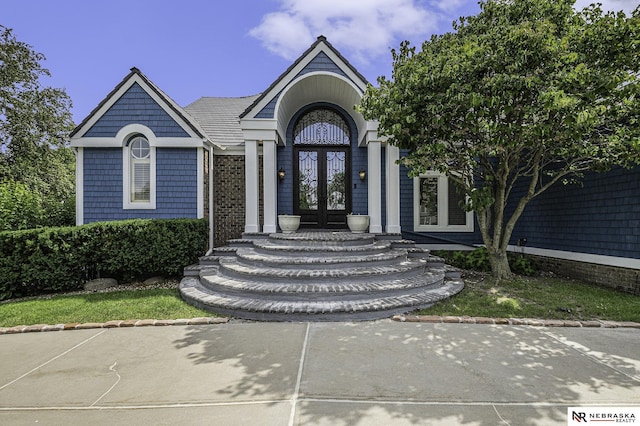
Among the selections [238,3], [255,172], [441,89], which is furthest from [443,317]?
[238,3]

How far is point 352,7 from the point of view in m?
8.73

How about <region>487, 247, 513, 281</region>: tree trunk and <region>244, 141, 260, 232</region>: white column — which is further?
<region>244, 141, 260, 232</region>: white column

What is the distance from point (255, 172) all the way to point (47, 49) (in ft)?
63.1

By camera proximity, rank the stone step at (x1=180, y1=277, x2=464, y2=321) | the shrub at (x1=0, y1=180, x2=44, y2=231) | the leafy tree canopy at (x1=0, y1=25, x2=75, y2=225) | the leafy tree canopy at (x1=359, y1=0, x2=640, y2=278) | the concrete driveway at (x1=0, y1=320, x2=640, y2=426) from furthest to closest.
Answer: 1. the leafy tree canopy at (x1=0, y1=25, x2=75, y2=225)
2. the shrub at (x1=0, y1=180, x2=44, y2=231)
3. the leafy tree canopy at (x1=359, y1=0, x2=640, y2=278)
4. the stone step at (x1=180, y1=277, x2=464, y2=321)
5. the concrete driveway at (x1=0, y1=320, x2=640, y2=426)

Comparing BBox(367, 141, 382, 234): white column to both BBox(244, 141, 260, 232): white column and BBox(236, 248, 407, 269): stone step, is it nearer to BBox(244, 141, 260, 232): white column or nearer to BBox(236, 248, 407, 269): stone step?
BBox(236, 248, 407, 269): stone step

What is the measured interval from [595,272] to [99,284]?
11.6 metres

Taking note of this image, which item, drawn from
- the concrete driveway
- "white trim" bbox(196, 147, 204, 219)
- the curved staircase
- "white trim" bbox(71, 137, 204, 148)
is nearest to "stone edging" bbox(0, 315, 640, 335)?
the concrete driveway

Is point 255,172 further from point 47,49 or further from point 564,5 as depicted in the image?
point 47,49

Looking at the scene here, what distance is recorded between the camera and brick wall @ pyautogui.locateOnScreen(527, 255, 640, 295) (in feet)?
21.9

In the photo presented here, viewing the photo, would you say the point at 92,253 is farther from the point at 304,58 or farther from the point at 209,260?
the point at 304,58

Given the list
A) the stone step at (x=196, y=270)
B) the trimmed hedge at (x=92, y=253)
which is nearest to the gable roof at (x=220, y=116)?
the trimmed hedge at (x=92, y=253)

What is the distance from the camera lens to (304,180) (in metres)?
10.6

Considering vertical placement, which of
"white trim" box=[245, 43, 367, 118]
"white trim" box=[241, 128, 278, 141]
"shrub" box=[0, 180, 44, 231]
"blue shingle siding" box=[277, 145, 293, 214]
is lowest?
"shrub" box=[0, 180, 44, 231]

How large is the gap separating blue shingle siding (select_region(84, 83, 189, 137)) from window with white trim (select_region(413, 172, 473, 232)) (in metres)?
7.54
